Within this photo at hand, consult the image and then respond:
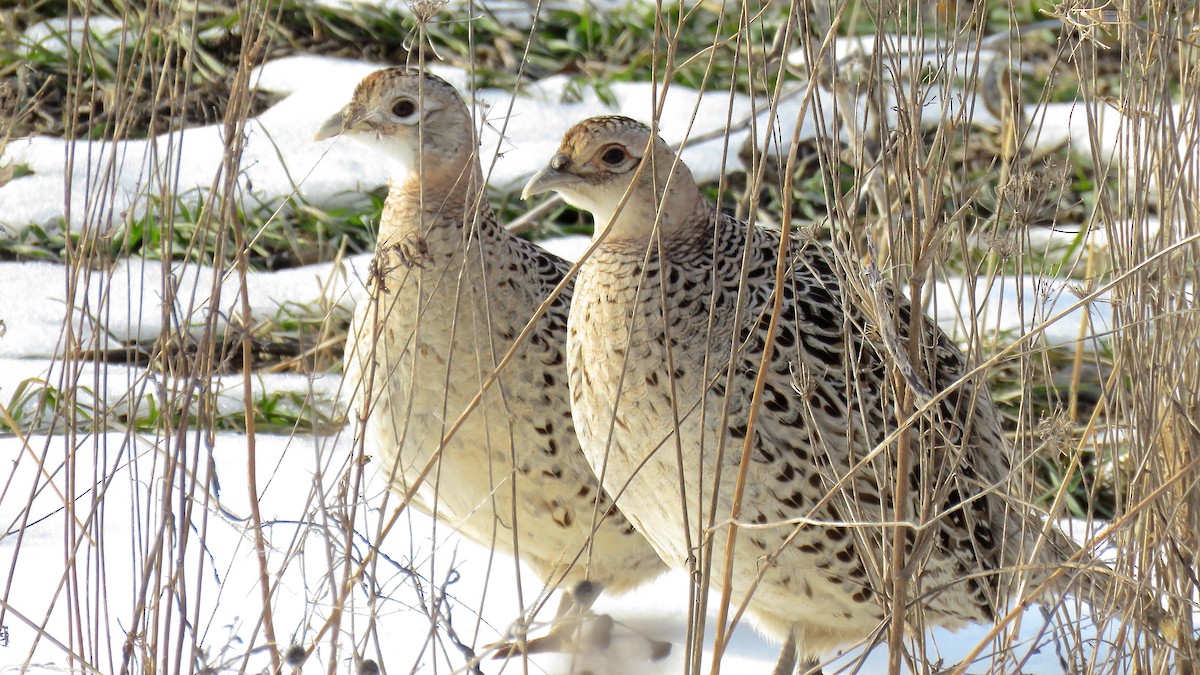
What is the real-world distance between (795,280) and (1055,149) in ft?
9.68

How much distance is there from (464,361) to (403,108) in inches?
22.4

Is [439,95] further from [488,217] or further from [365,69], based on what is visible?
[365,69]

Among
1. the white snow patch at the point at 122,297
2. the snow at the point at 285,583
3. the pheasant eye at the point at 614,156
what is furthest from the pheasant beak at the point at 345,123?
the white snow patch at the point at 122,297

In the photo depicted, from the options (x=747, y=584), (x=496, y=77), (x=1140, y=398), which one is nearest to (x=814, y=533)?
(x=747, y=584)

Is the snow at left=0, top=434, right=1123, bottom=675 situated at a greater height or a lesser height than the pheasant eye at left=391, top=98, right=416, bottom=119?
lesser

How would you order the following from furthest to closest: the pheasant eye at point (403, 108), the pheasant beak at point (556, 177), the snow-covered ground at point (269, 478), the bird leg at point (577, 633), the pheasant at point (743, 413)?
the pheasant eye at point (403, 108), the pheasant beak at point (556, 177), the pheasant at point (743, 413), the bird leg at point (577, 633), the snow-covered ground at point (269, 478)

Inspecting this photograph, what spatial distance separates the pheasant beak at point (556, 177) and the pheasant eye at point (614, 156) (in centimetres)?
7

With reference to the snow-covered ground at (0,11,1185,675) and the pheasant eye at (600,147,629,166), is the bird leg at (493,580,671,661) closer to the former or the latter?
the snow-covered ground at (0,11,1185,675)

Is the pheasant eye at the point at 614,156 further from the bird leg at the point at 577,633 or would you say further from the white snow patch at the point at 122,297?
the white snow patch at the point at 122,297

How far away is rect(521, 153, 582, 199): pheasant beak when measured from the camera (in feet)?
8.91

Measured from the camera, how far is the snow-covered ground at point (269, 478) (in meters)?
2.12

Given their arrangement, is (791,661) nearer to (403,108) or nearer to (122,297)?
(403,108)

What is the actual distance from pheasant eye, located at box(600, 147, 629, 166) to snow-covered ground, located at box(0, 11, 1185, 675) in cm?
23

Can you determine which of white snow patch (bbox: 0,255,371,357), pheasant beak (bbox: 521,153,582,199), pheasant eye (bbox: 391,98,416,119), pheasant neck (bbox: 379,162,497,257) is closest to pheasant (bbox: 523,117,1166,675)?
pheasant beak (bbox: 521,153,582,199)
